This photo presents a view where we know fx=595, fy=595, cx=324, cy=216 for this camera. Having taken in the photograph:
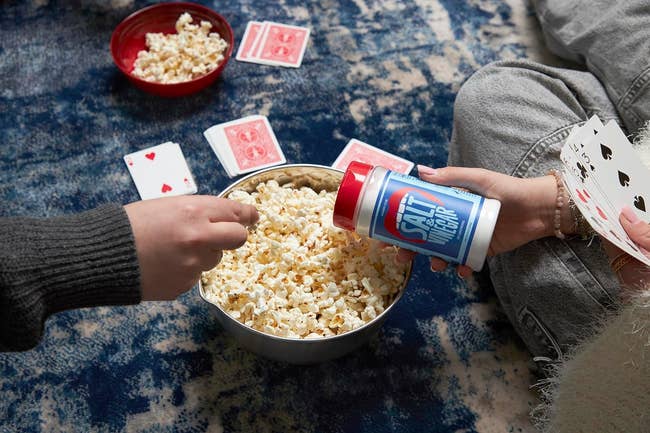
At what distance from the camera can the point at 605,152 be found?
97cm

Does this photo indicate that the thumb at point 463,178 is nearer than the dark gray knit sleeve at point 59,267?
No

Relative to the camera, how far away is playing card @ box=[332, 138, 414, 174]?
4.76ft

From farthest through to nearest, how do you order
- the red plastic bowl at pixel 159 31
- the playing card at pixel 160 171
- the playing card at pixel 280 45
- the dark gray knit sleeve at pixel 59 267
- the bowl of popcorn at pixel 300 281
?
the playing card at pixel 280 45, the red plastic bowl at pixel 159 31, the playing card at pixel 160 171, the bowl of popcorn at pixel 300 281, the dark gray knit sleeve at pixel 59 267

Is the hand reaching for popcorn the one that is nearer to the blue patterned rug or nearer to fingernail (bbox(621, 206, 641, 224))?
the blue patterned rug

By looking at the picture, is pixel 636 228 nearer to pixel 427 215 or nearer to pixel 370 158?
pixel 427 215

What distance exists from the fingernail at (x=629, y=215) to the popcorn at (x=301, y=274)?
0.37 meters

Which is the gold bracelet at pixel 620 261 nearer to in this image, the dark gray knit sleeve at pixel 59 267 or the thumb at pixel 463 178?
the thumb at pixel 463 178

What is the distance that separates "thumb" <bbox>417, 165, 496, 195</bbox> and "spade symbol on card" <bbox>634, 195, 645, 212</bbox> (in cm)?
23

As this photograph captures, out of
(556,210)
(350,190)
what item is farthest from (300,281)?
(556,210)

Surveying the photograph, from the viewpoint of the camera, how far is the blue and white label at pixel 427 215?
934mm

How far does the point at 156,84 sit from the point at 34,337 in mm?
815

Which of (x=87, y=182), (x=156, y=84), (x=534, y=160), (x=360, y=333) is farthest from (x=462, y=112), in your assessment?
(x=87, y=182)

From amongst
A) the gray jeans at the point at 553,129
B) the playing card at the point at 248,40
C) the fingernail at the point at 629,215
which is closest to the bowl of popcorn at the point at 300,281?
the gray jeans at the point at 553,129

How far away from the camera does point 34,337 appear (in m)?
0.84
